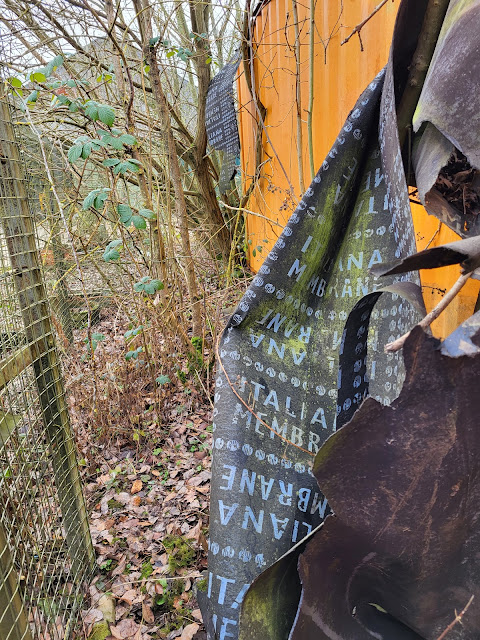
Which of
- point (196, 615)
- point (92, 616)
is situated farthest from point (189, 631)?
point (92, 616)

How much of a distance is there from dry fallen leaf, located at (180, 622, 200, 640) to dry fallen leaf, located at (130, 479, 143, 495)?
132 cm

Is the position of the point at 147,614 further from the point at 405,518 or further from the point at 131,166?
the point at 131,166

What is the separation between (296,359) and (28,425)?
1604 mm

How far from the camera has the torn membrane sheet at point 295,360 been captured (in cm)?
109

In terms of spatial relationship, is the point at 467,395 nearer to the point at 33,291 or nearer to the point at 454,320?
the point at 454,320

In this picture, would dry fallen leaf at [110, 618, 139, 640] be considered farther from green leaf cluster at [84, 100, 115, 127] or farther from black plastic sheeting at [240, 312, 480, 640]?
green leaf cluster at [84, 100, 115, 127]

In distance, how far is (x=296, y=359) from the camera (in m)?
1.17

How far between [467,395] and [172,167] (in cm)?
Answer: 401

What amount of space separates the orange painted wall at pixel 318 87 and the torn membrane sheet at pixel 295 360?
0.53 meters

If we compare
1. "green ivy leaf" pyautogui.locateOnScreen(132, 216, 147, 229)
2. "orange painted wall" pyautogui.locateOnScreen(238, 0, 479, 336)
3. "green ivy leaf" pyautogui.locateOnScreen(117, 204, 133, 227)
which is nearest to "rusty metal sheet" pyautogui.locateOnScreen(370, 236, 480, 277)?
"orange painted wall" pyautogui.locateOnScreen(238, 0, 479, 336)

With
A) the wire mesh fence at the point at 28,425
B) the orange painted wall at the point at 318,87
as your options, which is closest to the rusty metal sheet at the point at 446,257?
the orange painted wall at the point at 318,87

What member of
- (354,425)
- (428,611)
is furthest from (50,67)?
(428,611)

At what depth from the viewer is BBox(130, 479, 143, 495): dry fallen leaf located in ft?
10.9

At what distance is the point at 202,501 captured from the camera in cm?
304
